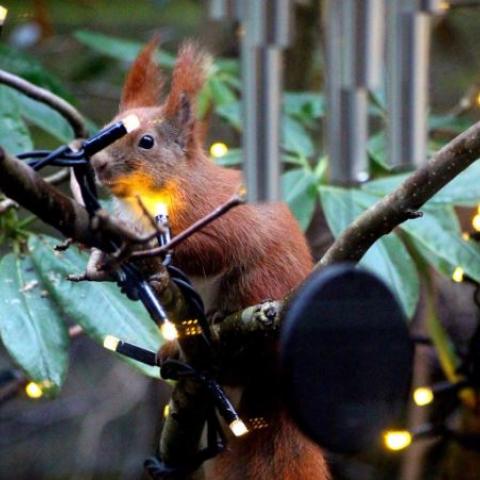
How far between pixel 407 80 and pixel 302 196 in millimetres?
860

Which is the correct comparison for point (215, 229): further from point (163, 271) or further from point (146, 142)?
point (163, 271)

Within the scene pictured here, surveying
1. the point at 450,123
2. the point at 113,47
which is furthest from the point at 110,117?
the point at 450,123

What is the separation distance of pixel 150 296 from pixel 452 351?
46.6 inches

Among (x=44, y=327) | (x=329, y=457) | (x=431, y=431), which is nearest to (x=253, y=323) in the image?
(x=44, y=327)

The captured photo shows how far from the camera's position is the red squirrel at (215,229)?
1384 millimetres

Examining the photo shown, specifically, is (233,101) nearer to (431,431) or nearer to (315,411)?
(431,431)

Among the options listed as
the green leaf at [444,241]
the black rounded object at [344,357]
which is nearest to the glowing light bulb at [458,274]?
the green leaf at [444,241]

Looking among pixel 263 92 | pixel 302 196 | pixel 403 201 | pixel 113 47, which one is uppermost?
pixel 263 92

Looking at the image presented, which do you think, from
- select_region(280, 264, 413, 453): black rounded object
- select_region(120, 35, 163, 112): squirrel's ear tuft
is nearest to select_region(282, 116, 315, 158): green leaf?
select_region(120, 35, 163, 112): squirrel's ear tuft

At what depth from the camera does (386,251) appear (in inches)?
62.6

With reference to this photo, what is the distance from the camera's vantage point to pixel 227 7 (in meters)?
0.90

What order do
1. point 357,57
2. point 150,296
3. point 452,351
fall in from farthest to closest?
1. point 452,351
2. point 150,296
3. point 357,57

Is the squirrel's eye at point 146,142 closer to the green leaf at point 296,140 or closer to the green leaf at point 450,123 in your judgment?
the green leaf at point 296,140

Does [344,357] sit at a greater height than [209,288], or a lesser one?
greater
